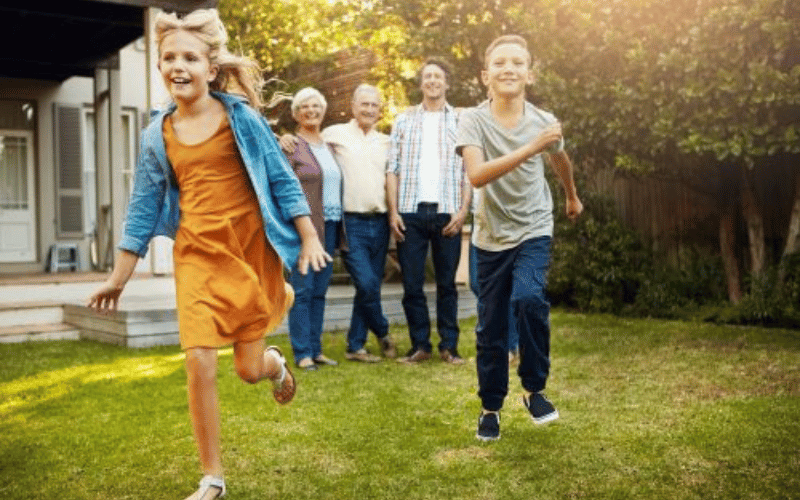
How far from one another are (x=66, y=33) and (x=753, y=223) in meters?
8.36

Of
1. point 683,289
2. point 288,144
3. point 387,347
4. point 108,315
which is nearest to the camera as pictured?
point 288,144

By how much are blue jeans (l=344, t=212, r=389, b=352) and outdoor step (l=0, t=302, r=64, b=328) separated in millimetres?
3610

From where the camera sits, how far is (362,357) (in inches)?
275

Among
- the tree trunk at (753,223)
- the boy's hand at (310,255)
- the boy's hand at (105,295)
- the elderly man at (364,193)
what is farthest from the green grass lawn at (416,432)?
the tree trunk at (753,223)

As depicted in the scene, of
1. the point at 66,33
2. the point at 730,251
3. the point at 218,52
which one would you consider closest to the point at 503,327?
the point at 218,52

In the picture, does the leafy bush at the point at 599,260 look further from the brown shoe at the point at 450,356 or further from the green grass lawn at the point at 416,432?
the brown shoe at the point at 450,356

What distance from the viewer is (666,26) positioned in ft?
28.3

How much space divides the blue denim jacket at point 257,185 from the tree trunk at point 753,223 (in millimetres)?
7025

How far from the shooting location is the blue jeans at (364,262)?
6.81 meters

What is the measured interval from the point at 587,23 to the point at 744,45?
5.42 feet

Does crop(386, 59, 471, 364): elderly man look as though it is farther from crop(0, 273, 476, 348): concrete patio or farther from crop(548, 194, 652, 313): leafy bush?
crop(548, 194, 652, 313): leafy bush

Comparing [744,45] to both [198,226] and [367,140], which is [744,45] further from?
[198,226]

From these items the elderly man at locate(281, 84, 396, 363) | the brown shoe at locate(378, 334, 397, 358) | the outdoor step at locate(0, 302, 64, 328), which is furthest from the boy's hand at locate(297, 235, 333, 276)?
the outdoor step at locate(0, 302, 64, 328)

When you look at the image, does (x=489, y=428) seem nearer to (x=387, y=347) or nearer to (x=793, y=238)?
(x=387, y=347)
